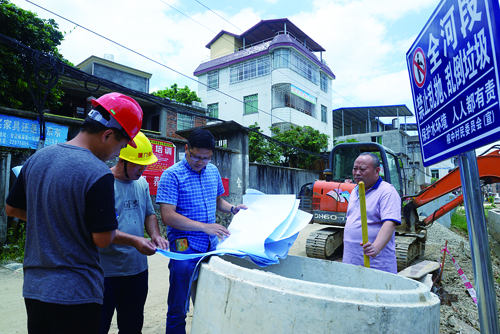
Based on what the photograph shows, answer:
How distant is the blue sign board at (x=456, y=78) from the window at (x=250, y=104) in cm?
2055

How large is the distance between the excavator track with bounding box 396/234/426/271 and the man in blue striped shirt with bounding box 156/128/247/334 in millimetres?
4334

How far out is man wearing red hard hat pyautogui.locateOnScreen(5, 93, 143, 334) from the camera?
1.24 metres

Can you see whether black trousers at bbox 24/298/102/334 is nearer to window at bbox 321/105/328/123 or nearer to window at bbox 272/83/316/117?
window at bbox 272/83/316/117

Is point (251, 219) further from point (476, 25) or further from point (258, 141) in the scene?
point (258, 141)

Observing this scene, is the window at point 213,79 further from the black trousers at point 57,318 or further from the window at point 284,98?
the black trousers at point 57,318

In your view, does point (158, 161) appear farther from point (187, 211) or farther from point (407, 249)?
point (187, 211)

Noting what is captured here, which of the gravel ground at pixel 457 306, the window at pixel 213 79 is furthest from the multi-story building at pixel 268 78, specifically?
the gravel ground at pixel 457 306

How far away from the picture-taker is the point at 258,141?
16891 mm

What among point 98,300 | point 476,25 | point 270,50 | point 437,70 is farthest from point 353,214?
point 270,50

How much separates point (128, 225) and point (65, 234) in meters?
0.85

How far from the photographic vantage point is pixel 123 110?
1473 millimetres

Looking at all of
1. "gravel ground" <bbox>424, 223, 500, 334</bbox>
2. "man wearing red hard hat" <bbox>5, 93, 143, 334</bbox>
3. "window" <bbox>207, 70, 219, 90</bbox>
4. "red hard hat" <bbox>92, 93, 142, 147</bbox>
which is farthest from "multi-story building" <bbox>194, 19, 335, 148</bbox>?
"man wearing red hard hat" <bbox>5, 93, 143, 334</bbox>

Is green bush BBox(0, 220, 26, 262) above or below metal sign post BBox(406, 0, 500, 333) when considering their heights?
below

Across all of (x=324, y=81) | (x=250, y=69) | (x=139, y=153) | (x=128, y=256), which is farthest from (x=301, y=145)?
(x=128, y=256)
